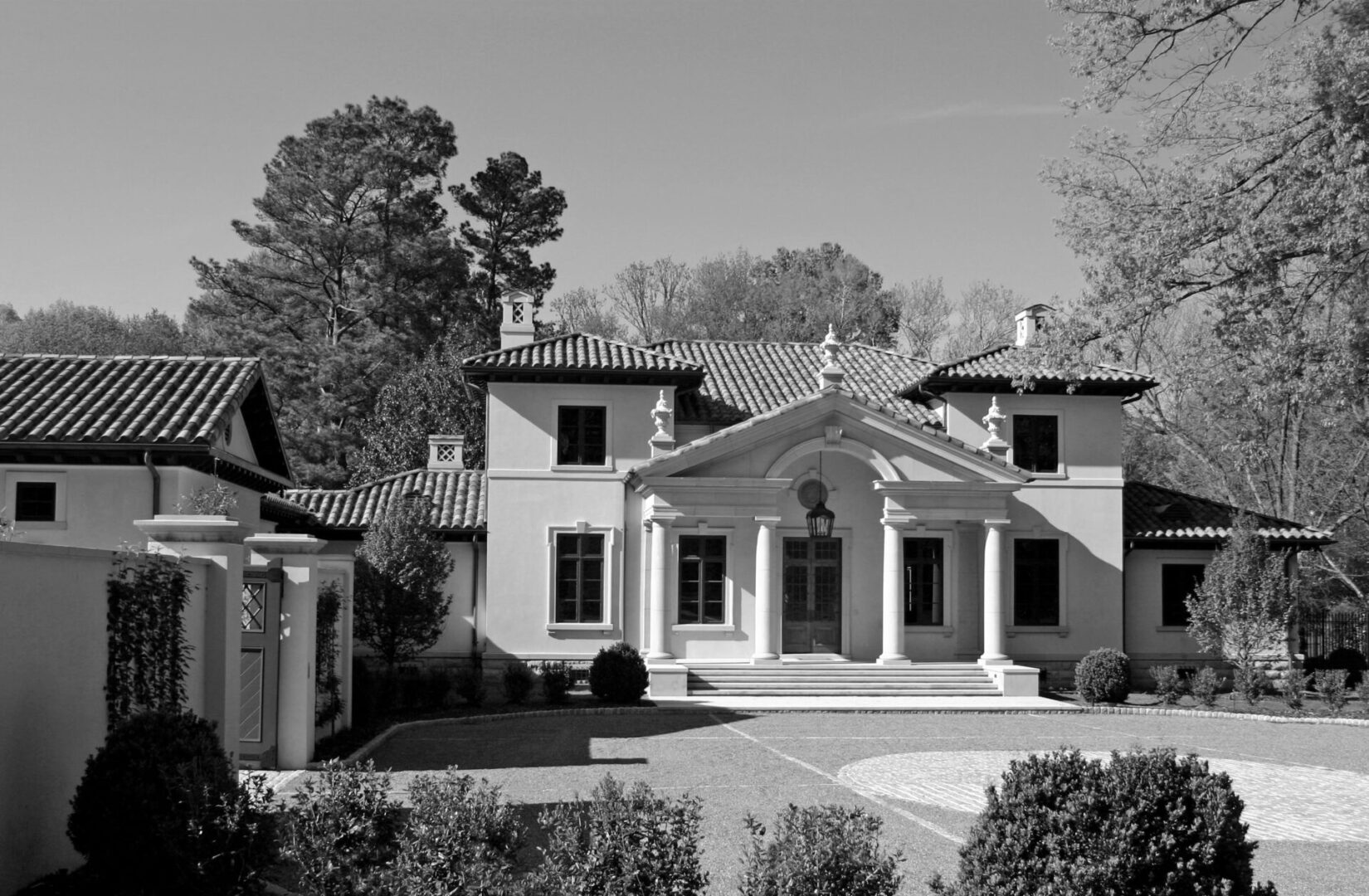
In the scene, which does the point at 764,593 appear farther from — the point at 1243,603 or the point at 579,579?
the point at 1243,603

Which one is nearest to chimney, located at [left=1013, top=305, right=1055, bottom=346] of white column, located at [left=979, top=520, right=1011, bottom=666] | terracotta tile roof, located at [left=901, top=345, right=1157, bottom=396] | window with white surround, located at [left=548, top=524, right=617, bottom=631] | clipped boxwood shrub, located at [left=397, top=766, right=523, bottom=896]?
terracotta tile roof, located at [left=901, top=345, right=1157, bottom=396]

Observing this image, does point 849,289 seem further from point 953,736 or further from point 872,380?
point 953,736

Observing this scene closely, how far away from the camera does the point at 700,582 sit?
27.2 meters

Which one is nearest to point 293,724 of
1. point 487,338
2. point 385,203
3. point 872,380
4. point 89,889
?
point 89,889

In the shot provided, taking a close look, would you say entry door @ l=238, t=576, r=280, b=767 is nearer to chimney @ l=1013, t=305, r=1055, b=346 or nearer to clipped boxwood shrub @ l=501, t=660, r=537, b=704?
clipped boxwood shrub @ l=501, t=660, r=537, b=704

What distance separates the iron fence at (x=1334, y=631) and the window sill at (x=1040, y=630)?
7399 mm

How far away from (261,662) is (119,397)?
26.5 ft

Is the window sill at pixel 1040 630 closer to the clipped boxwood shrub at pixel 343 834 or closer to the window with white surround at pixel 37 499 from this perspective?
the window with white surround at pixel 37 499

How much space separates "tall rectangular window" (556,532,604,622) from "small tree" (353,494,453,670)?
4096mm

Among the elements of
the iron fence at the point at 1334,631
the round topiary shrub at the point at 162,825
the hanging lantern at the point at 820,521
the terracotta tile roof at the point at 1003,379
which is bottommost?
the iron fence at the point at 1334,631

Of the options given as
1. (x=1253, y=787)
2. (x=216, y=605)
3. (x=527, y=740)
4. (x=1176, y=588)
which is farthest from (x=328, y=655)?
(x=1176, y=588)

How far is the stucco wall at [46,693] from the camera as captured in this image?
8.06m

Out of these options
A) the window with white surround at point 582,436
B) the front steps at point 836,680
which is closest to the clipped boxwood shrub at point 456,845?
the front steps at point 836,680

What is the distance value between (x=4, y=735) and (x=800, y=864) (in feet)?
17.0
